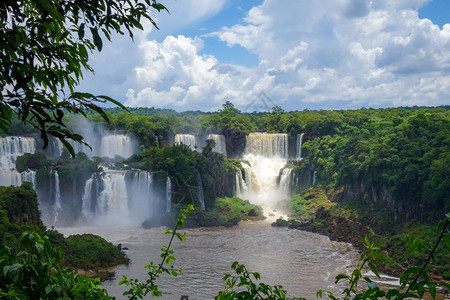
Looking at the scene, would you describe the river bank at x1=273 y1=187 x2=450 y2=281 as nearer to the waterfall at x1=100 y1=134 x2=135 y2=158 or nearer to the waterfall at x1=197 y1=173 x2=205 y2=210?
the waterfall at x1=197 y1=173 x2=205 y2=210

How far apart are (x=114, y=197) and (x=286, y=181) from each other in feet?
58.3

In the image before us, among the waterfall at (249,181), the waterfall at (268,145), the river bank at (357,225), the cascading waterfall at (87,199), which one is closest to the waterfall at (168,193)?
the cascading waterfall at (87,199)

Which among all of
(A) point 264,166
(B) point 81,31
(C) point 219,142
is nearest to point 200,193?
(A) point 264,166

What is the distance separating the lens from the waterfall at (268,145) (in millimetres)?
49531

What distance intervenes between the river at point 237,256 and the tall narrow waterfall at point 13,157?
191 inches

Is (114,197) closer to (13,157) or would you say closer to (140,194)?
(140,194)

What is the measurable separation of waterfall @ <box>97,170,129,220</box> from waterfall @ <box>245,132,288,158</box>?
17774 mm

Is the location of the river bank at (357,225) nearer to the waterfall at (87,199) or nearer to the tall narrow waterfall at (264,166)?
the tall narrow waterfall at (264,166)

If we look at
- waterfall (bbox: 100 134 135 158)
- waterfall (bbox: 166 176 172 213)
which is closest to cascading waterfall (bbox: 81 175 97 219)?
waterfall (bbox: 166 176 172 213)

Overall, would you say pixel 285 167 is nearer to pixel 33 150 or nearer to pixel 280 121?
→ pixel 280 121

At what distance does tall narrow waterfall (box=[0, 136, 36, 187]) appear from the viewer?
32062 mm

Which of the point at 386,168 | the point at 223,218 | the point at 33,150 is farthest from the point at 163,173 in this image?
the point at 386,168

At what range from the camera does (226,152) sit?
5012cm

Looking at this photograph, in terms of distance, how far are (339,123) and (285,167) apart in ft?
28.4
